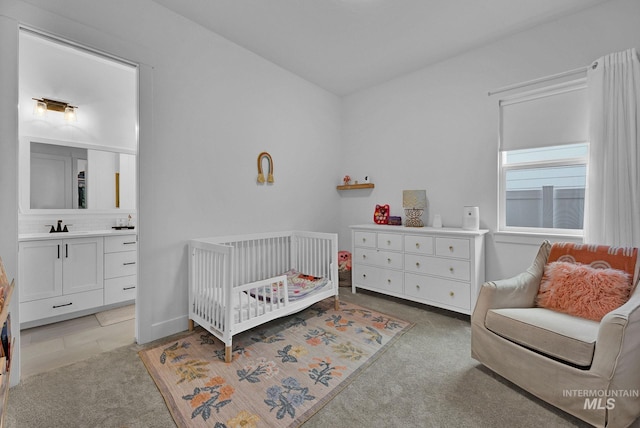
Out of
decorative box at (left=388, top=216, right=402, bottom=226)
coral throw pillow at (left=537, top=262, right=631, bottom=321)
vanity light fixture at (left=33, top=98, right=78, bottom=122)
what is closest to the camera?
coral throw pillow at (left=537, top=262, right=631, bottom=321)

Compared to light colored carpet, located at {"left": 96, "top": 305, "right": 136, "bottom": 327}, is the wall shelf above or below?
above

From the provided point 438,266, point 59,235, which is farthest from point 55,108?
point 438,266

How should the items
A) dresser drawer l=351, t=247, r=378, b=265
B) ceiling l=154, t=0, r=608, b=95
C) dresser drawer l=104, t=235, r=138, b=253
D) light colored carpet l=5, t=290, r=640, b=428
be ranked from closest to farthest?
light colored carpet l=5, t=290, r=640, b=428 → ceiling l=154, t=0, r=608, b=95 → dresser drawer l=104, t=235, r=138, b=253 → dresser drawer l=351, t=247, r=378, b=265

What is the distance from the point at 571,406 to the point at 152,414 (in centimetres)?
214

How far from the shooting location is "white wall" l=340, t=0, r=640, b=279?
7.66 ft

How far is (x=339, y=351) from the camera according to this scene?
2072mm

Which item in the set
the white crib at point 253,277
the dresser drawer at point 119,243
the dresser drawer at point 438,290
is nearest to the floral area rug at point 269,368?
the white crib at point 253,277

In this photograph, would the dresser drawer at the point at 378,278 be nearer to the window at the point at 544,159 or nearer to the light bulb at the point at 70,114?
the window at the point at 544,159

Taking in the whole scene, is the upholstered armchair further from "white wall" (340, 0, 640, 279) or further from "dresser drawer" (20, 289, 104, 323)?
"dresser drawer" (20, 289, 104, 323)

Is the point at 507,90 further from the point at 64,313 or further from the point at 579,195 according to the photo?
the point at 64,313

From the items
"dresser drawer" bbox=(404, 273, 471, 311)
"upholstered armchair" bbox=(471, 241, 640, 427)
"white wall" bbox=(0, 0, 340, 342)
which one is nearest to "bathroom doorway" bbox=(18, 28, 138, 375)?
"white wall" bbox=(0, 0, 340, 342)

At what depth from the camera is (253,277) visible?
2.98 metres

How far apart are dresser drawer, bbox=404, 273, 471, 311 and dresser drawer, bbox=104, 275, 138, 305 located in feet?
9.44

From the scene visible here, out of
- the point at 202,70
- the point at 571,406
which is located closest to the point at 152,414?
the point at 571,406
